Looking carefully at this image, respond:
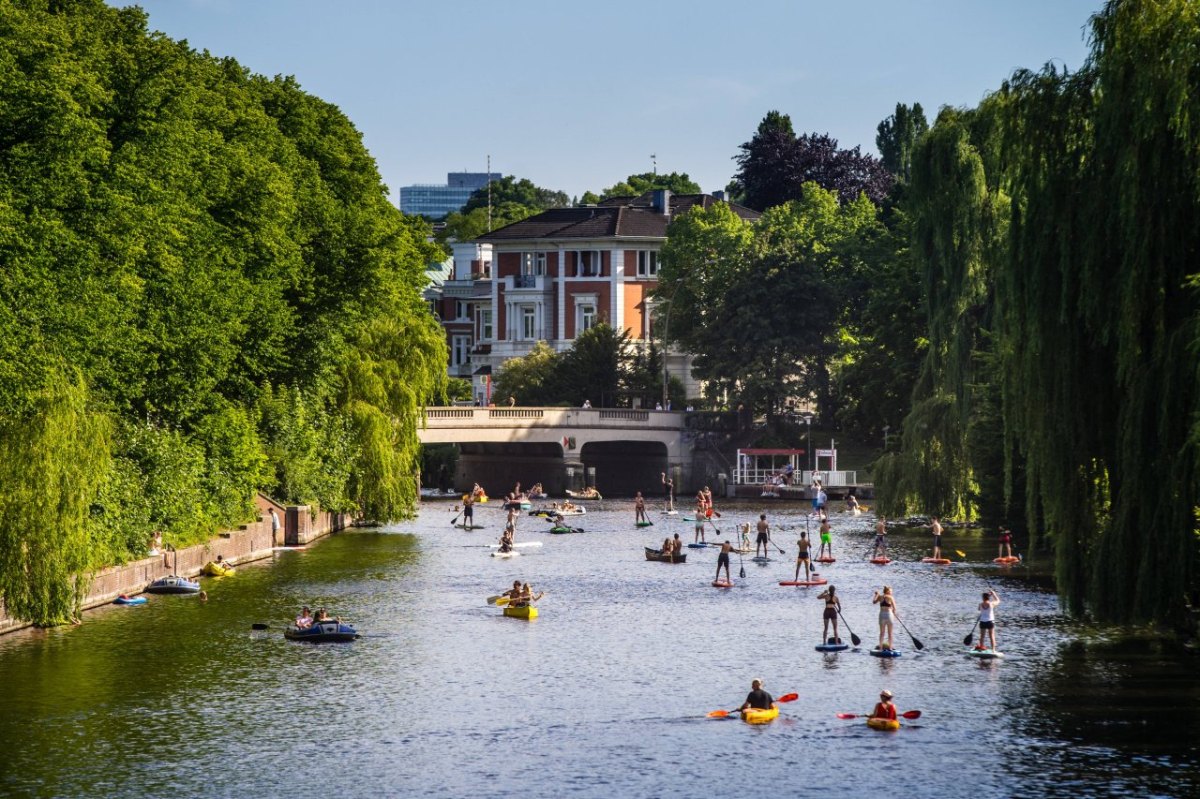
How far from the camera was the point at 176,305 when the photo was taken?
6203cm

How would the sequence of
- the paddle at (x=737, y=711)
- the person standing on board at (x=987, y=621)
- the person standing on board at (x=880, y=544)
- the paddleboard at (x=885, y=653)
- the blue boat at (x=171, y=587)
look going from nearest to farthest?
the paddle at (x=737, y=711) < the person standing on board at (x=987, y=621) < the paddleboard at (x=885, y=653) < the blue boat at (x=171, y=587) < the person standing on board at (x=880, y=544)

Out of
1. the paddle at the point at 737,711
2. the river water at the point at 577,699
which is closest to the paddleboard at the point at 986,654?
the river water at the point at 577,699

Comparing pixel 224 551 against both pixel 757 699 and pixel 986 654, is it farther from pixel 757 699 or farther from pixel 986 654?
pixel 757 699

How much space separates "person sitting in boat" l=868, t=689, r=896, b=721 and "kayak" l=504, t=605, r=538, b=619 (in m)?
19.6

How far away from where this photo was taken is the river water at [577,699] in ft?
115

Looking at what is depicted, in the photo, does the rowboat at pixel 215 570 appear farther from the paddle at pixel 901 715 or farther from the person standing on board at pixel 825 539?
the paddle at pixel 901 715

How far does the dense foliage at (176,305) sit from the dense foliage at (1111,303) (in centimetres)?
2494

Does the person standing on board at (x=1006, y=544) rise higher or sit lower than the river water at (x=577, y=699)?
higher

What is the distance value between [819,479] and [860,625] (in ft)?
209

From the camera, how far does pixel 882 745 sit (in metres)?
38.1

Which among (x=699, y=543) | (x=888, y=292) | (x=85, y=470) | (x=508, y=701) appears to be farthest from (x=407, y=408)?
(x=508, y=701)

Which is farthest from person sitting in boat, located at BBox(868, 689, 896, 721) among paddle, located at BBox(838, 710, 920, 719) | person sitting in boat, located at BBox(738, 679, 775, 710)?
person sitting in boat, located at BBox(738, 679, 775, 710)

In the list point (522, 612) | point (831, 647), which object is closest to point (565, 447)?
point (522, 612)

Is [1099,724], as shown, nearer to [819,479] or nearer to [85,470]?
[85,470]
